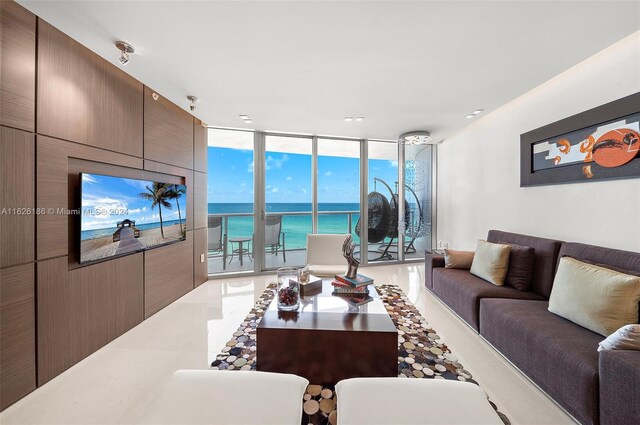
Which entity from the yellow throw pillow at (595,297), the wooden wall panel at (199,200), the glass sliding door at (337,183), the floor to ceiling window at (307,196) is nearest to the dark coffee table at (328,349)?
the yellow throw pillow at (595,297)

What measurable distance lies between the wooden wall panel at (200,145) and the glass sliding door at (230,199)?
0.16 metres

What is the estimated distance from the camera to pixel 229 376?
1.14 m

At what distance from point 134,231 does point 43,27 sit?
1716mm

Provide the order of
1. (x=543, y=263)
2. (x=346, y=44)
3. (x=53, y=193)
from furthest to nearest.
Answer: (x=543, y=263) < (x=346, y=44) < (x=53, y=193)

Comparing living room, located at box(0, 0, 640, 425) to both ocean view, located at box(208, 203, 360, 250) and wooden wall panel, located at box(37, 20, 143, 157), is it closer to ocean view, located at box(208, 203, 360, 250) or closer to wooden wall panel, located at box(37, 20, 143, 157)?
wooden wall panel, located at box(37, 20, 143, 157)

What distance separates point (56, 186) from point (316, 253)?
2741 millimetres

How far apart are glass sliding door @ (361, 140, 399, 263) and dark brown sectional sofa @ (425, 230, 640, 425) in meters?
2.27

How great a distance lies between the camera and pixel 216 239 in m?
4.60

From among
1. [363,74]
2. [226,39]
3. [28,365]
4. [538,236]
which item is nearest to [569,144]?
[538,236]

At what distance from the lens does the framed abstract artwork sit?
6.50ft

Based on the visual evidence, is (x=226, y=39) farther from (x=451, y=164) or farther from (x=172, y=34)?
(x=451, y=164)

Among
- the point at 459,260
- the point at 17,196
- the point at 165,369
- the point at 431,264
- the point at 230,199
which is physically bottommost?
the point at 165,369

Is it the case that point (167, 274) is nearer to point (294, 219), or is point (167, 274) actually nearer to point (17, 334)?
point (17, 334)

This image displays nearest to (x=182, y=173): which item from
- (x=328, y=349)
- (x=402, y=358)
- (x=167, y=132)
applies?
(x=167, y=132)
